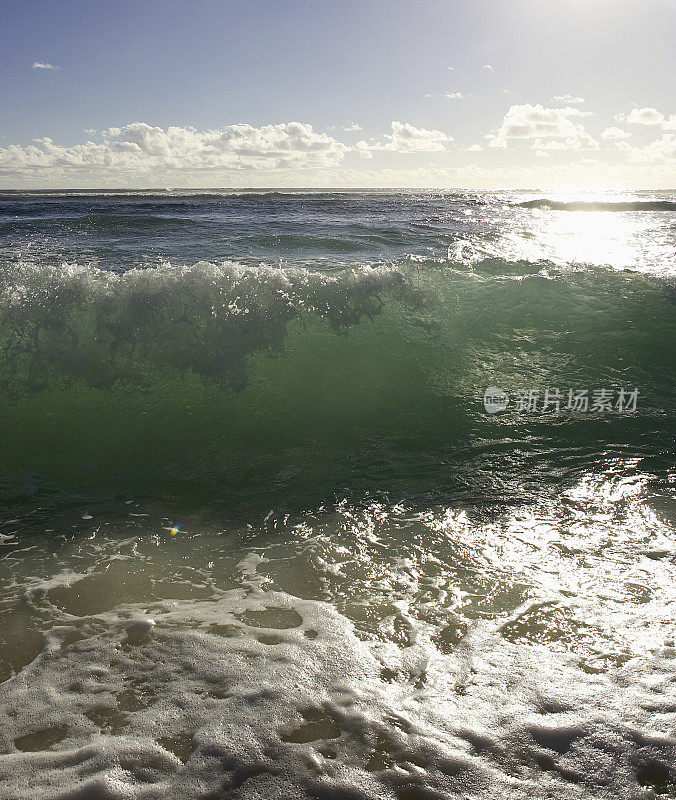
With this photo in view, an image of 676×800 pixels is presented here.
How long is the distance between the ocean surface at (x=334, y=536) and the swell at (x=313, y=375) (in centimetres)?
4

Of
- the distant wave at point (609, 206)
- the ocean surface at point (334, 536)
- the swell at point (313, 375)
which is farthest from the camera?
the distant wave at point (609, 206)

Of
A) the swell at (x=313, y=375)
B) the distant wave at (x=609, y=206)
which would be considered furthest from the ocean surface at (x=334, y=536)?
the distant wave at (x=609, y=206)

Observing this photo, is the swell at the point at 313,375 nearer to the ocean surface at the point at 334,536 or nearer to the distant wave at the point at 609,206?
the ocean surface at the point at 334,536

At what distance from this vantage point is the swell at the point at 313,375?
4.30 m

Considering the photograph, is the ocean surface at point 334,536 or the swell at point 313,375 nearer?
the ocean surface at point 334,536

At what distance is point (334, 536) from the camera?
335 centimetres

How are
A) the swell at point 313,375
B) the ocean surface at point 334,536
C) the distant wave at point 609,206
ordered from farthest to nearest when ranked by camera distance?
the distant wave at point 609,206 → the swell at point 313,375 → the ocean surface at point 334,536

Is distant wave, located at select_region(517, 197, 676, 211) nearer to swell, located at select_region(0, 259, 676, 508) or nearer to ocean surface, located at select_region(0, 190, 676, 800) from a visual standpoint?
swell, located at select_region(0, 259, 676, 508)

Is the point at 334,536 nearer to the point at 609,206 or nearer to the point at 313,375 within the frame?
the point at 313,375

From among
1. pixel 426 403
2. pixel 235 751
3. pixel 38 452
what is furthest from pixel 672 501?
pixel 38 452

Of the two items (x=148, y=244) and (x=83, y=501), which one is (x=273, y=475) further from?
(x=148, y=244)

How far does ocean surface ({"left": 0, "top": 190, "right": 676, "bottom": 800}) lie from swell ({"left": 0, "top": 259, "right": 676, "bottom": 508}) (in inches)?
1.6

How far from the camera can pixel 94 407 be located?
5.52 m

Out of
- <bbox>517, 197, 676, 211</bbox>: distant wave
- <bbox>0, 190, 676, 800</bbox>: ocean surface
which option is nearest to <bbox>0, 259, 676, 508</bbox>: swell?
<bbox>0, 190, 676, 800</bbox>: ocean surface
